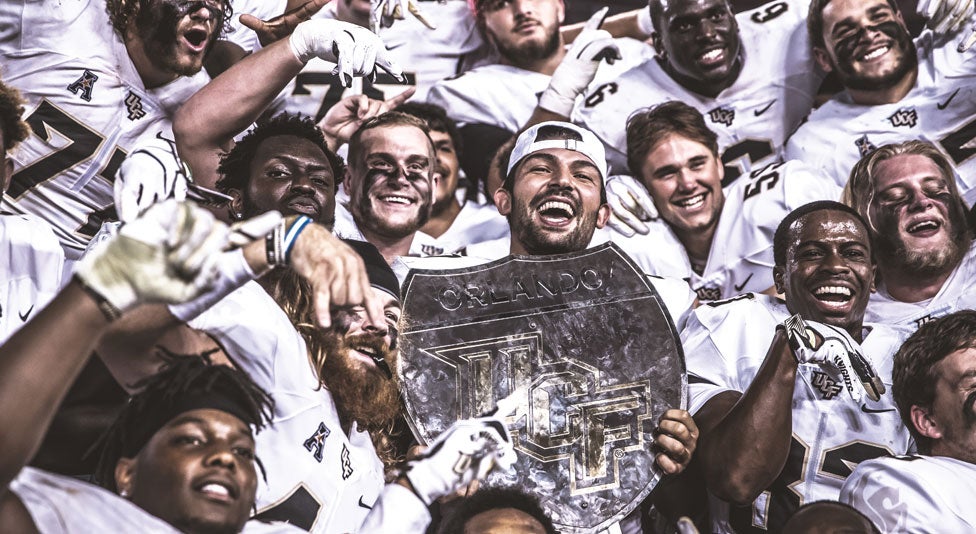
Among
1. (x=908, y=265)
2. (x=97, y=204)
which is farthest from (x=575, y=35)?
(x=97, y=204)

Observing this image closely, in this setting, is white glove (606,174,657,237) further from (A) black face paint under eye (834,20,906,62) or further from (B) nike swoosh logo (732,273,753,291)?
(A) black face paint under eye (834,20,906,62)

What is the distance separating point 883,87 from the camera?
19.1 feet

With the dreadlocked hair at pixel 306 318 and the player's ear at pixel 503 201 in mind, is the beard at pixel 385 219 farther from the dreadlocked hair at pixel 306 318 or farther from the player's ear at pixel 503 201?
the dreadlocked hair at pixel 306 318

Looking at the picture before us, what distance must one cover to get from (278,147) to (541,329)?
3.98 ft

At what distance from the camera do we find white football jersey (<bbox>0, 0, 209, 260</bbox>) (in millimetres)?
4586

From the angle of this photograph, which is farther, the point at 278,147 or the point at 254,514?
the point at 278,147

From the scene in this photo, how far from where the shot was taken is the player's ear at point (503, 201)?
473 centimetres

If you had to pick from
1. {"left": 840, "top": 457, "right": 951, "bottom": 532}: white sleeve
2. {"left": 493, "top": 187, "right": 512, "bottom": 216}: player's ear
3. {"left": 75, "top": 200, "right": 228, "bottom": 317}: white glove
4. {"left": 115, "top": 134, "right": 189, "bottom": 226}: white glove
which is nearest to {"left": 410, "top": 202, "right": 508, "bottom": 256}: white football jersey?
{"left": 493, "top": 187, "right": 512, "bottom": 216}: player's ear

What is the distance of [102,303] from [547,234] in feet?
7.31

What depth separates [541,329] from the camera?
3.95 meters

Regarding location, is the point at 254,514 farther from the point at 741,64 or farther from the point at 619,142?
the point at 741,64

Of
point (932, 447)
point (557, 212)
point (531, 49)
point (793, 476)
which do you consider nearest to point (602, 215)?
point (557, 212)

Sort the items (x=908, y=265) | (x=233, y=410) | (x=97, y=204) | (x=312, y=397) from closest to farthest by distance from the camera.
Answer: (x=233, y=410), (x=312, y=397), (x=97, y=204), (x=908, y=265)

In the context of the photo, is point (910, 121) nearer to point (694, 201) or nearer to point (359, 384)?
point (694, 201)
